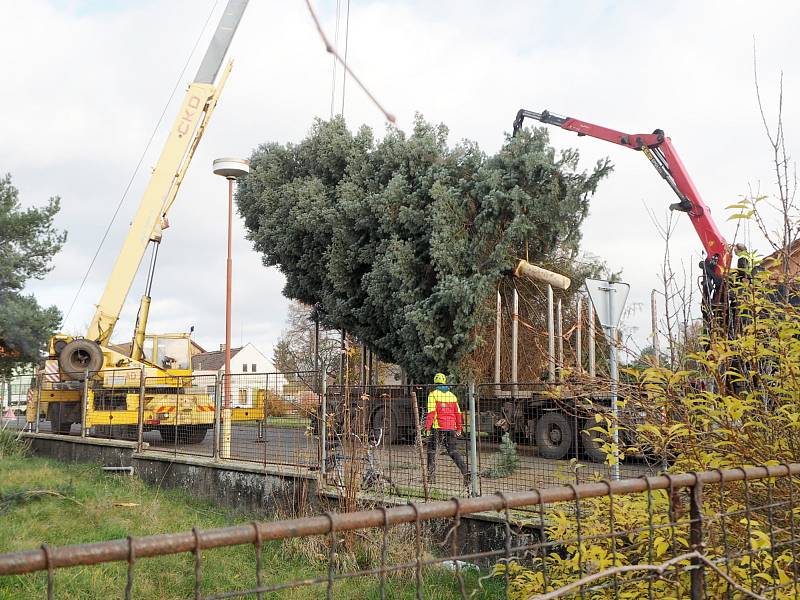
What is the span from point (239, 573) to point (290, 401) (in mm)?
2558

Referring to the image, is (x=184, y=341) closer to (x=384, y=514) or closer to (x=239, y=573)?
(x=239, y=573)

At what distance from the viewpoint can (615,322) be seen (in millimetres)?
6816

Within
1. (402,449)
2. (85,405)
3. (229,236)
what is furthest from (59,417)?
(402,449)

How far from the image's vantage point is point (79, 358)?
1553cm

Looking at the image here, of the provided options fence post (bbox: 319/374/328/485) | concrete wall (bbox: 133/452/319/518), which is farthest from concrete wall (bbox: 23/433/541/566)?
fence post (bbox: 319/374/328/485)

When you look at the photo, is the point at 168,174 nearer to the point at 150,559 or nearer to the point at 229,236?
the point at 229,236

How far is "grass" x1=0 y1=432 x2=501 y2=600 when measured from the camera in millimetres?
6336

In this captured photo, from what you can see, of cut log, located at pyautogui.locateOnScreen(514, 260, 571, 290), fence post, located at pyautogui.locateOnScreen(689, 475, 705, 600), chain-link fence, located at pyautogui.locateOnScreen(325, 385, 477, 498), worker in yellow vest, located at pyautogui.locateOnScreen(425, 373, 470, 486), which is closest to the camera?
fence post, located at pyautogui.locateOnScreen(689, 475, 705, 600)

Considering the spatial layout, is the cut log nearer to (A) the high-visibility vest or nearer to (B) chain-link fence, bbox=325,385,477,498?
(B) chain-link fence, bbox=325,385,477,498

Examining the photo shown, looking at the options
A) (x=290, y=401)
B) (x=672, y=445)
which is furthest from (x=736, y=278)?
(x=290, y=401)

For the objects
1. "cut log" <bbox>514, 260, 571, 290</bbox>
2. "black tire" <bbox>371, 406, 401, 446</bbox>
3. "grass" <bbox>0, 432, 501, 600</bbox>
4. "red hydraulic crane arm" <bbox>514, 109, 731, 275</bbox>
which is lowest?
"grass" <bbox>0, 432, 501, 600</bbox>

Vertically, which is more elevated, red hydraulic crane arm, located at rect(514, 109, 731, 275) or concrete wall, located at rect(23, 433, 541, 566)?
red hydraulic crane arm, located at rect(514, 109, 731, 275)

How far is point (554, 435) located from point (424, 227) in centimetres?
815

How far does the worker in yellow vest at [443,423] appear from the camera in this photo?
8242 mm
